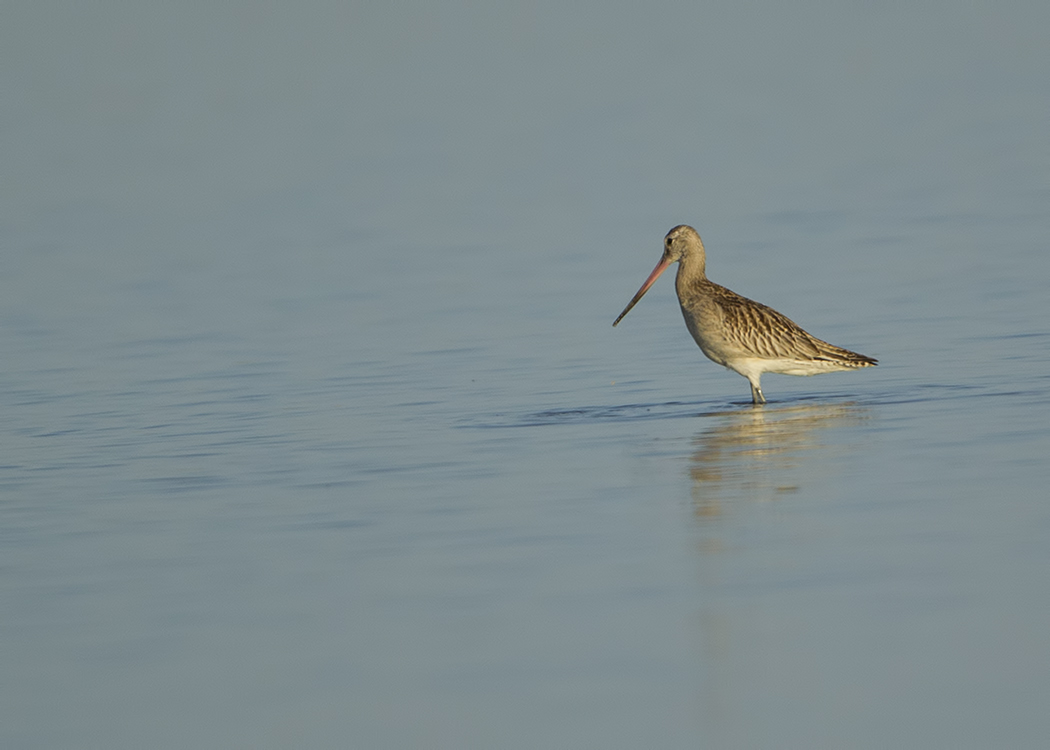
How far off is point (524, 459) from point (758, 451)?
1255mm

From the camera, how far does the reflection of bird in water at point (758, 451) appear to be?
8586 mm

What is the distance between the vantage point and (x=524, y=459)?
389 inches

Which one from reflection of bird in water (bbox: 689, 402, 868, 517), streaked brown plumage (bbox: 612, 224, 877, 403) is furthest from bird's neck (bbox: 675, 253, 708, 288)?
reflection of bird in water (bbox: 689, 402, 868, 517)

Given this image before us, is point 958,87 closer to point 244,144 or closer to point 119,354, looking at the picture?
point 244,144

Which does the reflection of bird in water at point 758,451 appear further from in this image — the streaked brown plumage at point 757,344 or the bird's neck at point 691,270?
the bird's neck at point 691,270

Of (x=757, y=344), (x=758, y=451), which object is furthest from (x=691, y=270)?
(x=758, y=451)

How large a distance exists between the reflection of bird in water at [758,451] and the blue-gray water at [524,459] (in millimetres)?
42

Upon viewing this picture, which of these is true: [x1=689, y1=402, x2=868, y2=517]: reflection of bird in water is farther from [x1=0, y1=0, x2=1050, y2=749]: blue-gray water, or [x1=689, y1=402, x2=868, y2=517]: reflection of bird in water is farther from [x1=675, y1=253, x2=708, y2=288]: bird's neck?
[x1=675, y1=253, x2=708, y2=288]: bird's neck

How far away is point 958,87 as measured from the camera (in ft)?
112

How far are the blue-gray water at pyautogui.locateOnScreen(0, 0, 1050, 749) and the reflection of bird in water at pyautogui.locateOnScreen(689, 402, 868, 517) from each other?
0.04m

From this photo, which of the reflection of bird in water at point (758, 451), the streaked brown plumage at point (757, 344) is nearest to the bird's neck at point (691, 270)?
the streaked brown plumage at point (757, 344)

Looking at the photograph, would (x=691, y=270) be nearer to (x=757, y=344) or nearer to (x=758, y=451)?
(x=757, y=344)

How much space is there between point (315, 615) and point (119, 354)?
8455 mm

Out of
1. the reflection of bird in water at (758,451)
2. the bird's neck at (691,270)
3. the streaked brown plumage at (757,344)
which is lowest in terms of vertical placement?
the reflection of bird in water at (758,451)
